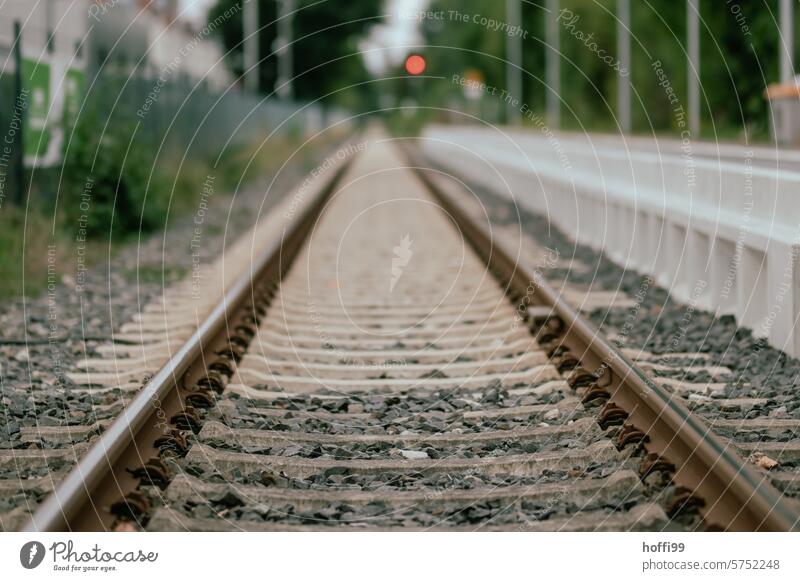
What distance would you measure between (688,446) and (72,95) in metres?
11.8

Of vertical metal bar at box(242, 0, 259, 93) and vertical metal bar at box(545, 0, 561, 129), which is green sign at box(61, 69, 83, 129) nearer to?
vertical metal bar at box(242, 0, 259, 93)

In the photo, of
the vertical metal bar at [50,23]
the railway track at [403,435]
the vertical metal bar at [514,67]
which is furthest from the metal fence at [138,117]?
the vertical metal bar at [514,67]

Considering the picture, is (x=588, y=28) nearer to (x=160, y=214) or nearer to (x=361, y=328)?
(x=160, y=214)

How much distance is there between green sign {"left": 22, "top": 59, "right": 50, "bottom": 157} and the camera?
42.5 ft

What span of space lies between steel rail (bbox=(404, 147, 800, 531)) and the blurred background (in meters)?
3.19

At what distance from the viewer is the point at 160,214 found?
51.0ft

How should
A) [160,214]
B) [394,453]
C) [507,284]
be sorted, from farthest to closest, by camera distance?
[160,214]
[507,284]
[394,453]

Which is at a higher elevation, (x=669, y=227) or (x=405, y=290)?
(x=669, y=227)

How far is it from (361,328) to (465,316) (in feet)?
2.61

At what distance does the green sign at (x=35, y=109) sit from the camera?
510 inches

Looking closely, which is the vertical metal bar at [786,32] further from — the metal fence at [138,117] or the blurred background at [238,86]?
the metal fence at [138,117]

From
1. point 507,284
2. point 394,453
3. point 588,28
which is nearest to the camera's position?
point 394,453

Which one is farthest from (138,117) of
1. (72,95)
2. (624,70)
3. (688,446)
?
(624,70)
